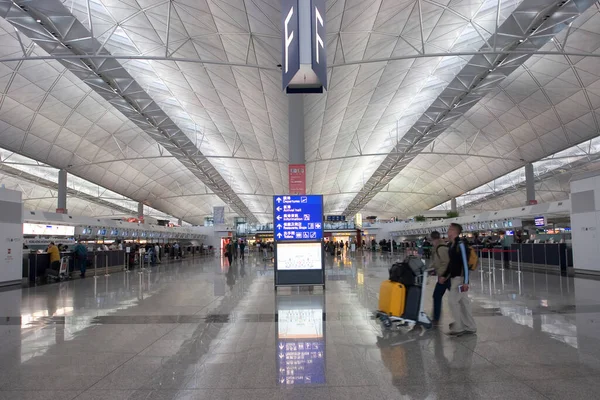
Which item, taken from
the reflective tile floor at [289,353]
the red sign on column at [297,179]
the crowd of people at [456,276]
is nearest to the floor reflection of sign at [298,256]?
the red sign on column at [297,179]

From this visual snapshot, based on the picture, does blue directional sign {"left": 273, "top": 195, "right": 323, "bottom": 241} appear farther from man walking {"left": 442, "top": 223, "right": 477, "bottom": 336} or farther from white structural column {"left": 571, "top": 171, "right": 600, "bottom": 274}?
white structural column {"left": 571, "top": 171, "right": 600, "bottom": 274}

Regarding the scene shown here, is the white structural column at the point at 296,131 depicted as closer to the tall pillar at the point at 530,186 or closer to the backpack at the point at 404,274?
the backpack at the point at 404,274

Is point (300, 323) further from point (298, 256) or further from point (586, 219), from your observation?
point (586, 219)

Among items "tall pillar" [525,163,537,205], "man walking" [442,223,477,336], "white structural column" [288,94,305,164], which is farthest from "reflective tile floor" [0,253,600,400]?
"tall pillar" [525,163,537,205]

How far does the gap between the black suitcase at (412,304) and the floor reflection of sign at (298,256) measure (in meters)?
6.33

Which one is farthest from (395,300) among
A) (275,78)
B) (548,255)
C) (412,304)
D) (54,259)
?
(548,255)

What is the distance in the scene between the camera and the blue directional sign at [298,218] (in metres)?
14.1

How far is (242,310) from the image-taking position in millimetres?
9891

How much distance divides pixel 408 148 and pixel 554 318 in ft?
87.8

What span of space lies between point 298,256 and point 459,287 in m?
7.39

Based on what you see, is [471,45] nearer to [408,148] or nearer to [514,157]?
[408,148]

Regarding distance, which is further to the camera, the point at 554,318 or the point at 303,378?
the point at 554,318

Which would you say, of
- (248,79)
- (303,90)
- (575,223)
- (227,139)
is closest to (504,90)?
(575,223)

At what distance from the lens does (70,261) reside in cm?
2108
